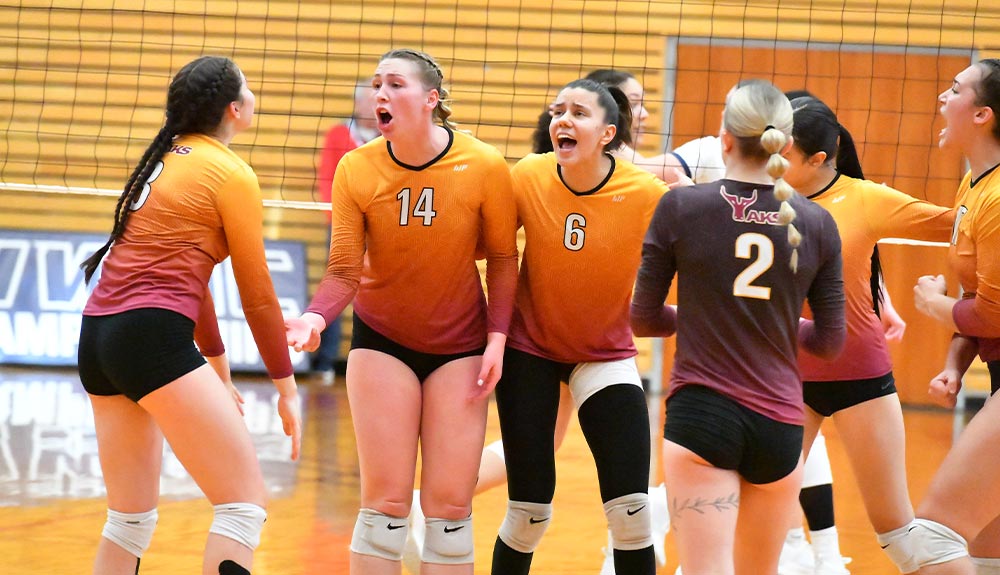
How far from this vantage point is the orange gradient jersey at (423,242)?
398 cm

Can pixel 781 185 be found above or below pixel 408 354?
above

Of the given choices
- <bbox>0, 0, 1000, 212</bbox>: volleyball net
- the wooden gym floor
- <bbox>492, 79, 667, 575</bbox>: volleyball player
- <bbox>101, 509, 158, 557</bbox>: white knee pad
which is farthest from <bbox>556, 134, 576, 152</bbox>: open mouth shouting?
<bbox>0, 0, 1000, 212</bbox>: volleyball net

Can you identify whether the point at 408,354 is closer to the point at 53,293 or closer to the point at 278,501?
the point at 278,501

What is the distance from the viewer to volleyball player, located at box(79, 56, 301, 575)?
12.0 feet

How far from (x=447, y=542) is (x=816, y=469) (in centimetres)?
195

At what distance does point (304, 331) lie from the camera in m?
3.67

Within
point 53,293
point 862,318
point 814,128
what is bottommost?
point 53,293

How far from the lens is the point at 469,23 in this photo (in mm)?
10875

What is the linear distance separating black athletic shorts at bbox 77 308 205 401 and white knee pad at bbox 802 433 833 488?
2.70 m

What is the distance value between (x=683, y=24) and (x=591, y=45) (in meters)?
0.84

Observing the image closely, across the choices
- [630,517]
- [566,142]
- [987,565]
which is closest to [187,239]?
[566,142]

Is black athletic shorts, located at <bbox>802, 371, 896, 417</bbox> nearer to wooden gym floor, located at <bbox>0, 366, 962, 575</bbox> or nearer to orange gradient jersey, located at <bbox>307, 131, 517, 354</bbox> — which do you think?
orange gradient jersey, located at <bbox>307, 131, 517, 354</bbox>

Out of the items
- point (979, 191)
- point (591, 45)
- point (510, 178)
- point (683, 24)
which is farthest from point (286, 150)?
point (979, 191)

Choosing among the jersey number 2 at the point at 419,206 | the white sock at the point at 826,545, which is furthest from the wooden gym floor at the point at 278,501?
the jersey number 2 at the point at 419,206
